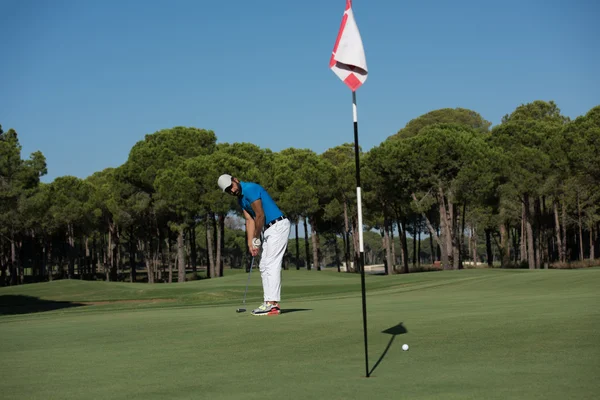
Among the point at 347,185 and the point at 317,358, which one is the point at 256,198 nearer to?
the point at 317,358

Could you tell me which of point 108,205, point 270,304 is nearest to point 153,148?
point 108,205

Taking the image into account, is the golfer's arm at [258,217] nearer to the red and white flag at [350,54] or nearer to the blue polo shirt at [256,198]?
the blue polo shirt at [256,198]

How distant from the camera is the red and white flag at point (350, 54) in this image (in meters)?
7.16

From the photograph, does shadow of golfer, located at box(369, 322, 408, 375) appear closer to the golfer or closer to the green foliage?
the golfer

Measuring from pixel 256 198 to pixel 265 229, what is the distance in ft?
2.22

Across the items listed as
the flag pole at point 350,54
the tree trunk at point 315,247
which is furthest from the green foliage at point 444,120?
the flag pole at point 350,54

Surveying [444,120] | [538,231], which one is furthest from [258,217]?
[444,120]

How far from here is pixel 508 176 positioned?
54.4m

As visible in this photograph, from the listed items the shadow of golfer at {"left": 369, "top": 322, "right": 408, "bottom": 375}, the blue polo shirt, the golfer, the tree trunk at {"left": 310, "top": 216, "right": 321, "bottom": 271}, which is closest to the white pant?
the golfer

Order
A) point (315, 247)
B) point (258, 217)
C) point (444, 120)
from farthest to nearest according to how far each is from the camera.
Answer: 1. point (444, 120)
2. point (315, 247)
3. point (258, 217)

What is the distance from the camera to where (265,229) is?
11.5 m

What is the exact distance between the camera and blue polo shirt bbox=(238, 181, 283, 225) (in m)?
11.1

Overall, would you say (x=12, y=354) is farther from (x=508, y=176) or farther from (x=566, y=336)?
(x=508, y=176)

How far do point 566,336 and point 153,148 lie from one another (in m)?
55.5
